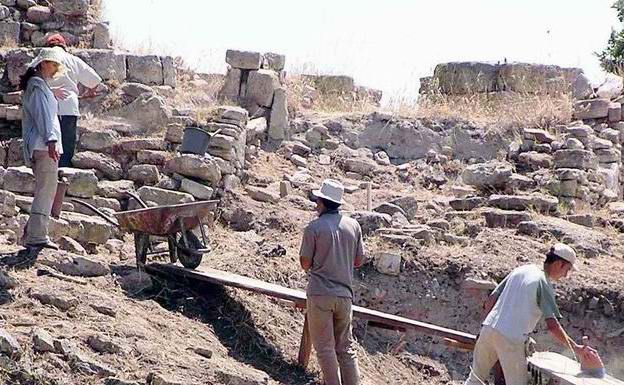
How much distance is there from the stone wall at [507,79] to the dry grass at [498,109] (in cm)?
15

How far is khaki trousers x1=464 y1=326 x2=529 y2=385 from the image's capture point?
7.66 metres

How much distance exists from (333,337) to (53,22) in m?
7.15

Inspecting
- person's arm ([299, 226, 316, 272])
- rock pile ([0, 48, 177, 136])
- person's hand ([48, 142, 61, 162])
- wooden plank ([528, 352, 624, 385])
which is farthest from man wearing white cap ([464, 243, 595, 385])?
rock pile ([0, 48, 177, 136])

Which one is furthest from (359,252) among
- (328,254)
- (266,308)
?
(266,308)

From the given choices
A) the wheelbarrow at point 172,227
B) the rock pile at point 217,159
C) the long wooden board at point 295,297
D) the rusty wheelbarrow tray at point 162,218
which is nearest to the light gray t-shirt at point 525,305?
the long wooden board at point 295,297

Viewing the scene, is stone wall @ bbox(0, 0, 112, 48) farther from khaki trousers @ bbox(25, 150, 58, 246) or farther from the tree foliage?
the tree foliage

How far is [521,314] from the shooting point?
7.59 m

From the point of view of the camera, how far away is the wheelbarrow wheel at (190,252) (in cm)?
912

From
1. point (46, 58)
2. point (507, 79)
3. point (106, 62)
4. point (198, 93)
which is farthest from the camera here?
point (507, 79)

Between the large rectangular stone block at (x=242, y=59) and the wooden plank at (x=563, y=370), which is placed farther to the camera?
the large rectangular stone block at (x=242, y=59)

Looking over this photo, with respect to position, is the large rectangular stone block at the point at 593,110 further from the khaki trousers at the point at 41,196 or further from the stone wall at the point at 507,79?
the khaki trousers at the point at 41,196

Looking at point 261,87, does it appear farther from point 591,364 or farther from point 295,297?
point 591,364

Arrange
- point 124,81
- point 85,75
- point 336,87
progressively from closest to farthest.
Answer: point 85,75 → point 124,81 → point 336,87

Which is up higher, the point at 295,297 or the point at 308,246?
the point at 308,246
